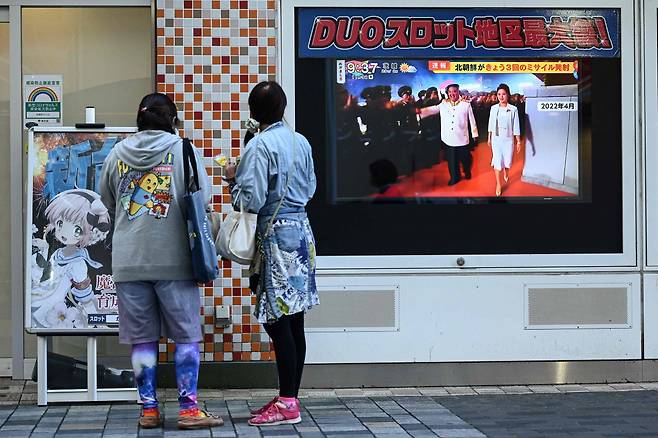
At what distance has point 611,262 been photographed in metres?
8.02

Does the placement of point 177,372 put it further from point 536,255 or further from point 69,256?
point 536,255

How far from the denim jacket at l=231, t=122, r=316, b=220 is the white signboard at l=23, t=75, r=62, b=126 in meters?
2.23

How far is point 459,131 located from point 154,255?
265cm

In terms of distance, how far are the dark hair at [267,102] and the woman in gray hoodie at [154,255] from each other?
449mm

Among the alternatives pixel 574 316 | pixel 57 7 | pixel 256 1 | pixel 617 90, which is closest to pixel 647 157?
pixel 617 90

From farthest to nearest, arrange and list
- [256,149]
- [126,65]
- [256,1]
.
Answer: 1. [126,65]
2. [256,1]
3. [256,149]

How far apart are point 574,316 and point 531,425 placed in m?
1.67

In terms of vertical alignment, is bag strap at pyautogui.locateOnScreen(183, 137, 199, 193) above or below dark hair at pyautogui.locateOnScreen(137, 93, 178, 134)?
below

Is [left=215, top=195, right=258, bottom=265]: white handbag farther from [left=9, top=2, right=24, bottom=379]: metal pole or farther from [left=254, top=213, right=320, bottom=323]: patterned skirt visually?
[left=9, top=2, right=24, bottom=379]: metal pole

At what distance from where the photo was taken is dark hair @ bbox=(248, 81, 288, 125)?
6.46 metres

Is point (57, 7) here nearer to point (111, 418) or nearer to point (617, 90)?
point (111, 418)

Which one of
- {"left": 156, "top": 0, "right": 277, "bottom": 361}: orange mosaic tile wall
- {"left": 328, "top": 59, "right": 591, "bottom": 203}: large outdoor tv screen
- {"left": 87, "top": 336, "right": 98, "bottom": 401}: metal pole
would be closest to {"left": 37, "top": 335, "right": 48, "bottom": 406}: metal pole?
{"left": 87, "top": 336, "right": 98, "bottom": 401}: metal pole

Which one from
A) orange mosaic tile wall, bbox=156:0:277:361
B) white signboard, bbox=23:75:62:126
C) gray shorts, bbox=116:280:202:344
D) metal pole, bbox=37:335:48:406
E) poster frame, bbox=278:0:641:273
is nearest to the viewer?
gray shorts, bbox=116:280:202:344

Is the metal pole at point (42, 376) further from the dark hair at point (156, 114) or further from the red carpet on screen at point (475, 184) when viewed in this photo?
the red carpet on screen at point (475, 184)
